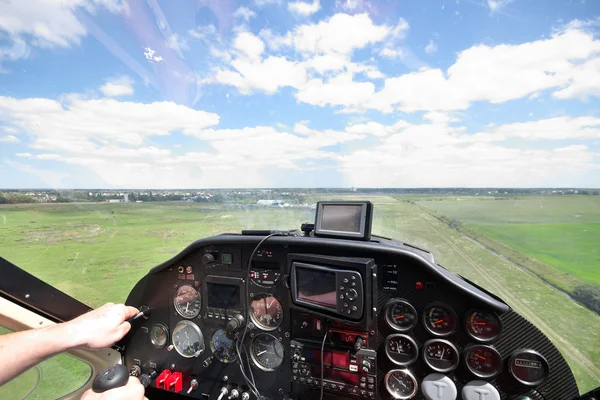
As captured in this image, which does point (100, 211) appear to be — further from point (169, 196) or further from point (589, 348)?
point (589, 348)

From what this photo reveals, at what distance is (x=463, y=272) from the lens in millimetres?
2420

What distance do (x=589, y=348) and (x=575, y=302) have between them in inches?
10.8

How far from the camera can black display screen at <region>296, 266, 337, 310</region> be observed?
7.25 ft

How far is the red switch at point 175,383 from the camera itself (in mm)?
2834

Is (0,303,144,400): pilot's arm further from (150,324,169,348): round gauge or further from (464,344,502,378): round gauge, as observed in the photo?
(464,344,502,378): round gauge

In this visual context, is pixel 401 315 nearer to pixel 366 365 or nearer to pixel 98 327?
pixel 366 365

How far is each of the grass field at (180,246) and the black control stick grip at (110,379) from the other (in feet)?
3.28

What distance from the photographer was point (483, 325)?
2.10 metres

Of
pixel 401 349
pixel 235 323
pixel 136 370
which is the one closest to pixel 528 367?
pixel 401 349

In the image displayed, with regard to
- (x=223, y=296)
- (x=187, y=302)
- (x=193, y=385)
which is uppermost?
(x=223, y=296)

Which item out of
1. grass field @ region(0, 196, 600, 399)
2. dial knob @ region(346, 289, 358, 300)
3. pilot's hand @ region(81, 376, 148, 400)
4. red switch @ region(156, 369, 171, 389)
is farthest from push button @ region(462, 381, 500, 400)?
red switch @ region(156, 369, 171, 389)

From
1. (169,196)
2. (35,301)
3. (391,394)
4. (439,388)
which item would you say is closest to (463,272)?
(439,388)

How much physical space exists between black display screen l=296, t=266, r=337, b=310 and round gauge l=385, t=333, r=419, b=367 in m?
0.50

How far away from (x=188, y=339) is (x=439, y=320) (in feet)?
6.95
